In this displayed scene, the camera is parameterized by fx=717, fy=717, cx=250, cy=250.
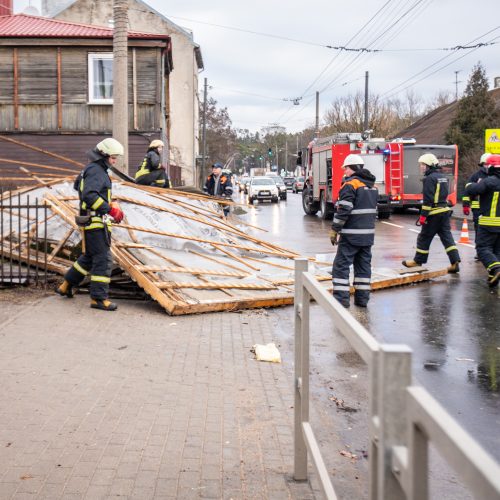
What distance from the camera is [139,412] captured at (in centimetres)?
493

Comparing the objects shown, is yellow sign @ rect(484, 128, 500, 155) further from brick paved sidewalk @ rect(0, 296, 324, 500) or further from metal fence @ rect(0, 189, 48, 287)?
brick paved sidewalk @ rect(0, 296, 324, 500)

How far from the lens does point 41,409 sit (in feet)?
16.1

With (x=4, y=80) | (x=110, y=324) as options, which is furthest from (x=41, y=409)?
(x=4, y=80)

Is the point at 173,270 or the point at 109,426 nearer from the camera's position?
the point at 109,426

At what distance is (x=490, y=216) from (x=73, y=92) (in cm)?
1699

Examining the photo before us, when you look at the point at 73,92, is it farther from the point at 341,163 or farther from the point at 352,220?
the point at 352,220

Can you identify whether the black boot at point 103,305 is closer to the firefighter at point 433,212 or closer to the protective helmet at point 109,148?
the protective helmet at point 109,148

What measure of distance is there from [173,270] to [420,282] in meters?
4.61

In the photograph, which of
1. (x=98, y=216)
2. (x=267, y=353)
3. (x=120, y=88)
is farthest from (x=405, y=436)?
(x=120, y=88)

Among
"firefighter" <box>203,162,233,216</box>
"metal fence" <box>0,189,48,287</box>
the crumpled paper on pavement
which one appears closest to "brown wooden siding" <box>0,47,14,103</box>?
"firefighter" <box>203,162,233,216</box>

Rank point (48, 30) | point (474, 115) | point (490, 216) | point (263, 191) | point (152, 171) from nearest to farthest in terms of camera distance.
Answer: point (490, 216) → point (152, 171) → point (48, 30) → point (474, 115) → point (263, 191)

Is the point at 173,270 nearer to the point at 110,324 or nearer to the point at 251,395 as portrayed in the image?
the point at 110,324

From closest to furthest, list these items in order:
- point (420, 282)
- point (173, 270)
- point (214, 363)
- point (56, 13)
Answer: point (214, 363) → point (173, 270) → point (420, 282) → point (56, 13)

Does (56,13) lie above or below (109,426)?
above
